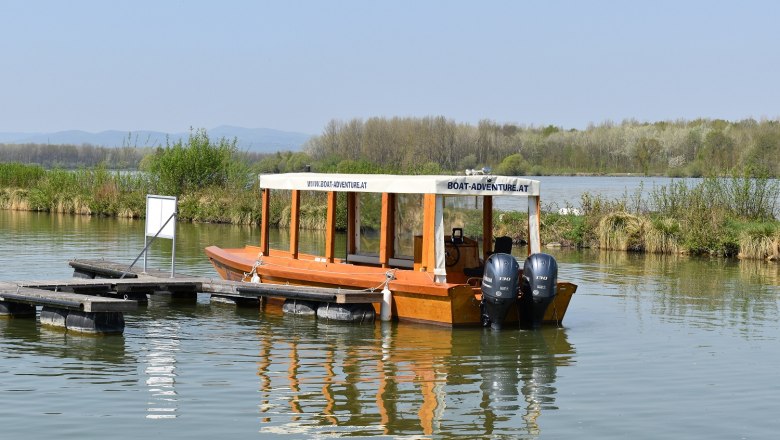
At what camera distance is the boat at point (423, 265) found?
16078mm

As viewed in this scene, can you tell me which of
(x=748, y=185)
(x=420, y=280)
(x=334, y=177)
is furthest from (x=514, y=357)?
(x=748, y=185)

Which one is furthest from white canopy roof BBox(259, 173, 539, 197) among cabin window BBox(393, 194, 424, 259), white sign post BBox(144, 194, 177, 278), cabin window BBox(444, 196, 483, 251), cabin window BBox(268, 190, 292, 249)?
cabin window BBox(268, 190, 292, 249)

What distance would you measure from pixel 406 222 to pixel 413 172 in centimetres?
1782

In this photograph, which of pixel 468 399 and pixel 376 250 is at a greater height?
pixel 376 250

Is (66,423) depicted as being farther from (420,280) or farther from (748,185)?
(748,185)

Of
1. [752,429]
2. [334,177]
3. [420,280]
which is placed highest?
[334,177]

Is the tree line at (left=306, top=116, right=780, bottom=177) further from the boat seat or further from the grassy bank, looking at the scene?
the boat seat

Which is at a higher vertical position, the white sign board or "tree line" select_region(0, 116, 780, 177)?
"tree line" select_region(0, 116, 780, 177)

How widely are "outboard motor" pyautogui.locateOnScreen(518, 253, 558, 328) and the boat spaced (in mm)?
14

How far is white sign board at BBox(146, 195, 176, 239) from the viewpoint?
18984 mm

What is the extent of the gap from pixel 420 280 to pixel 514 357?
234cm

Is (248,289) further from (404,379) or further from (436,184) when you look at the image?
(404,379)

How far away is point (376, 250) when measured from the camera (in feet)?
60.4

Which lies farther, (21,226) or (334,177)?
(21,226)
